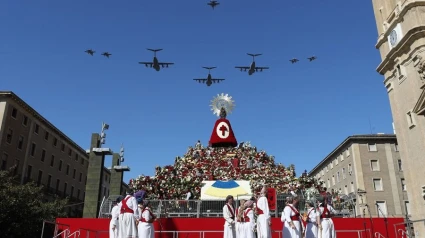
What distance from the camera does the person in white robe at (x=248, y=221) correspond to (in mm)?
10359

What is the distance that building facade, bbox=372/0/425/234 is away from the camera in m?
21.6

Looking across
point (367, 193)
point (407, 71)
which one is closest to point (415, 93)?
point (407, 71)

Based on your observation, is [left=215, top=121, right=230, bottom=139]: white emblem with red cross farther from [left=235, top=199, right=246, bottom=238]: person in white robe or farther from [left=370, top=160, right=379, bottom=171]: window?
[left=370, top=160, right=379, bottom=171]: window

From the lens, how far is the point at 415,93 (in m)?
22.3

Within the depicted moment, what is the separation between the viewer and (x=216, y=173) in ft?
75.0

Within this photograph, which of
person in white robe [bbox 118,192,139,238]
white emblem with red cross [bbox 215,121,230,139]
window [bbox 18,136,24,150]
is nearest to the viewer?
person in white robe [bbox 118,192,139,238]

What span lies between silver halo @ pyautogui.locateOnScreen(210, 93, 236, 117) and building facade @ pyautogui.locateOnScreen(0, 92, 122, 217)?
22204mm

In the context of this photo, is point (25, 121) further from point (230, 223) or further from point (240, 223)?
point (240, 223)

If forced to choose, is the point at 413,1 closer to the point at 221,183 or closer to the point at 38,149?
the point at 221,183

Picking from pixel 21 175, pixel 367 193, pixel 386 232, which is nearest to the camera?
pixel 386 232

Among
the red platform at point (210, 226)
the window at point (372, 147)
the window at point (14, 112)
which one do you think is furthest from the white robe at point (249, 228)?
the window at point (372, 147)

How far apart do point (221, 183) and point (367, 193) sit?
3524cm

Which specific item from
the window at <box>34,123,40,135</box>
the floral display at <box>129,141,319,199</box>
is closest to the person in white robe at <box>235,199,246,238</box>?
the floral display at <box>129,141,319,199</box>

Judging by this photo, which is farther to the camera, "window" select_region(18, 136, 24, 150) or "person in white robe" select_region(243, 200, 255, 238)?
"window" select_region(18, 136, 24, 150)
